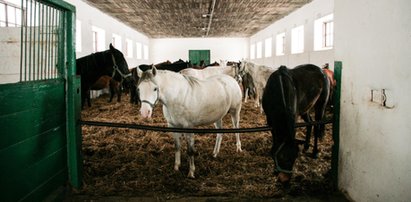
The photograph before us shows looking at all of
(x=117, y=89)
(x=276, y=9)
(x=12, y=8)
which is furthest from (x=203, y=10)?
(x=12, y=8)

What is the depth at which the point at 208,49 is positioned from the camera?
1204 inches

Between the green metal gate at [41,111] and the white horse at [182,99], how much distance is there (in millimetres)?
806

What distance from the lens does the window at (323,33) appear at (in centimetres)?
1148

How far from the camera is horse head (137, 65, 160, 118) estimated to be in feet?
11.4

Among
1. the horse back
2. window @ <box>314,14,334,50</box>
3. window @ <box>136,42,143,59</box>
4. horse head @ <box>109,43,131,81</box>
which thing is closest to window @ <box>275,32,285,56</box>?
window @ <box>314,14,334,50</box>

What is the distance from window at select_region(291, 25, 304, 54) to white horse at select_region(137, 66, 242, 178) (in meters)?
11.2

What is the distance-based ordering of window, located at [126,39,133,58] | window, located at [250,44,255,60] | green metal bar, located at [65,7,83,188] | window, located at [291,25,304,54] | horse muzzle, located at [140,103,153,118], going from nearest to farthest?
green metal bar, located at [65,7,83,188] < horse muzzle, located at [140,103,153,118] < window, located at [291,25,304,54] < window, located at [126,39,133,58] < window, located at [250,44,255,60]

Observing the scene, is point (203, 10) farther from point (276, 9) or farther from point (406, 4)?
point (406, 4)

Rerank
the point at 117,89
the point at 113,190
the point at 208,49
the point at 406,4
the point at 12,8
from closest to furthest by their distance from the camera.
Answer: the point at 406,4
the point at 113,190
the point at 12,8
the point at 117,89
the point at 208,49

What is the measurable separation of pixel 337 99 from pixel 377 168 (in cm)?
89

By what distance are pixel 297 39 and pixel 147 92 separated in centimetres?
1336

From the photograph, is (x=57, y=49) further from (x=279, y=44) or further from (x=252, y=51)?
(x=252, y=51)

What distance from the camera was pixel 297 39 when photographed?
15227 mm

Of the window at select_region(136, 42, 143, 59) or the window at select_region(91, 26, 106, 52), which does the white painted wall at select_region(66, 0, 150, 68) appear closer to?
the window at select_region(91, 26, 106, 52)
